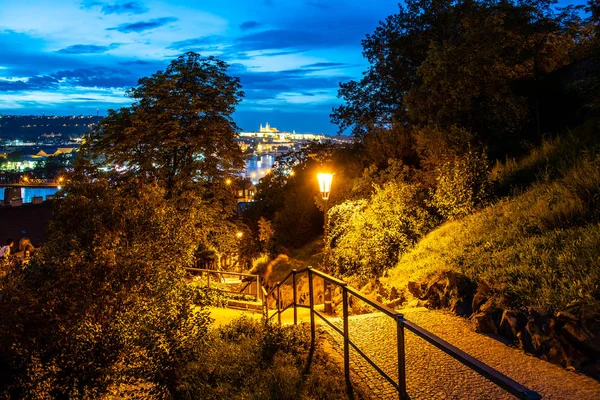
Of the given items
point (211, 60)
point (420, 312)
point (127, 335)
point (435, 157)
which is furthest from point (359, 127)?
point (127, 335)

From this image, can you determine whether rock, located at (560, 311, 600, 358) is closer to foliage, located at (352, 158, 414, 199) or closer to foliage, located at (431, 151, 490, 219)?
foliage, located at (431, 151, 490, 219)

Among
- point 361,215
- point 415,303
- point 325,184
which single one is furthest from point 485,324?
point 361,215

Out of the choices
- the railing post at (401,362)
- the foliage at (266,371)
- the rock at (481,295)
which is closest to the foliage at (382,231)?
the rock at (481,295)

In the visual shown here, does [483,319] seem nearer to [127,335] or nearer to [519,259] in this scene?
[519,259]

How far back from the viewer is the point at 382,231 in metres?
10.7

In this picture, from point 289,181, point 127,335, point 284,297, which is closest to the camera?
point 127,335

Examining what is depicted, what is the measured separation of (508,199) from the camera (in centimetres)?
930

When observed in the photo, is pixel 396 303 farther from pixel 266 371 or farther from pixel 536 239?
pixel 266 371

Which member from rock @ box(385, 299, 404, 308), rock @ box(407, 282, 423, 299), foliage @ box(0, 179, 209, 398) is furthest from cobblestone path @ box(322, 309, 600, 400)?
foliage @ box(0, 179, 209, 398)

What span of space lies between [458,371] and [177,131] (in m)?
14.6

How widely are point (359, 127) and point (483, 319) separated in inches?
670

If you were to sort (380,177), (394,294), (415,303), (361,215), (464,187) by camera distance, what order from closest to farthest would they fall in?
(415,303) → (394,294) → (464,187) → (361,215) → (380,177)

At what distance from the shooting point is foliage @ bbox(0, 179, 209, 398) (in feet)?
17.8

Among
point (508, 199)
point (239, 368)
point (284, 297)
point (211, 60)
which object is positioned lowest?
point (284, 297)
